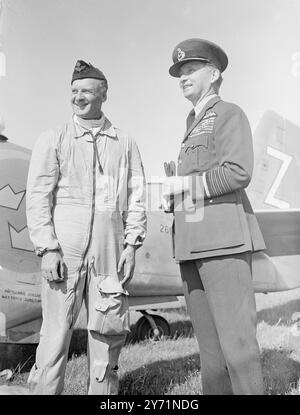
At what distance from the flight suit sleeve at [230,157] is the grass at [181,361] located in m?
1.09

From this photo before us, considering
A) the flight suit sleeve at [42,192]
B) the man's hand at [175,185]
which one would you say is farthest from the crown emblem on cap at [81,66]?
the man's hand at [175,185]

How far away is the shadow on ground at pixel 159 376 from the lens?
234cm

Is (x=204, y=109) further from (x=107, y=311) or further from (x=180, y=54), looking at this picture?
(x=107, y=311)

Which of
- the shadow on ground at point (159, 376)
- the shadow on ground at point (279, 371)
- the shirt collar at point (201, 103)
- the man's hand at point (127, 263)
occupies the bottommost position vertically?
the shadow on ground at point (159, 376)

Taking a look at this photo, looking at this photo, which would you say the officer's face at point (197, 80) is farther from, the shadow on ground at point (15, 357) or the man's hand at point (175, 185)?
the shadow on ground at point (15, 357)

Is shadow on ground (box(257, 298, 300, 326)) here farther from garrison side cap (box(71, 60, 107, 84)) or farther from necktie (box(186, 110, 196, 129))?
garrison side cap (box(71, 60, 107, 84))

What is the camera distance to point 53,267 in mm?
1823

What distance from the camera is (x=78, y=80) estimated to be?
6.61 ft

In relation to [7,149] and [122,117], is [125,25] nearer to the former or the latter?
[122,117]

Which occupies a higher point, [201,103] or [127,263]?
[201,103]

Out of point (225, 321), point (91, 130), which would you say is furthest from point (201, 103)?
point (225, 321)

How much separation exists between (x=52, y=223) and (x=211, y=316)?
0.77 meters

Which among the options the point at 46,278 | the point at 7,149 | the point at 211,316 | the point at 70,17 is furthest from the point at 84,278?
the point at 70,17

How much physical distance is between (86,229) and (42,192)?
24 cm
